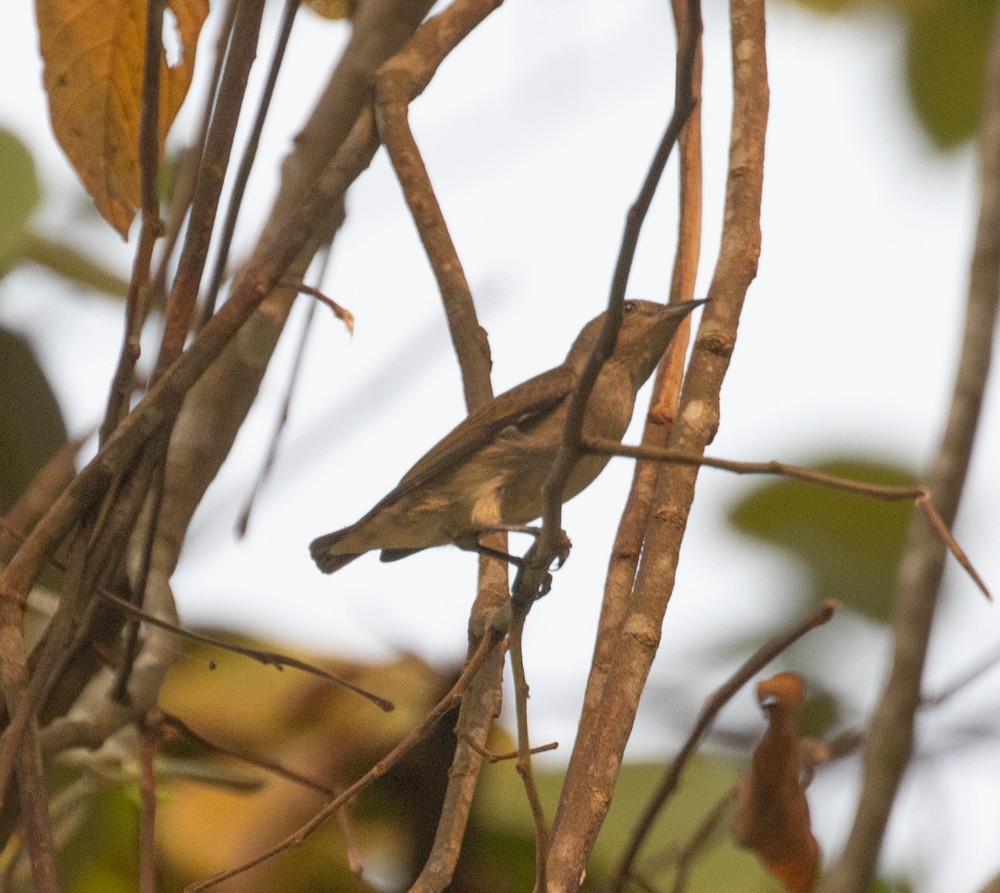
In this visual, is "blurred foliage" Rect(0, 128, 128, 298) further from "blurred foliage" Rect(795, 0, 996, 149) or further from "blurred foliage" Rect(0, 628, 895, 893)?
"blurred foliage" Rect(795, 0, 996, 149)

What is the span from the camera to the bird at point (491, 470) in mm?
2939

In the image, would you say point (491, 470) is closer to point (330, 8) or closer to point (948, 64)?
point (330, 8)

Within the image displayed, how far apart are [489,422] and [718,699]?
3.27 feet

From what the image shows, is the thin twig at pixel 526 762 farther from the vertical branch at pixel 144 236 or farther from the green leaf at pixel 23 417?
the green leaf at pixel 23 417

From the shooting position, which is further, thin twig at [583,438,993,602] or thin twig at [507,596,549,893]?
thin twig at [507,596,549,893]

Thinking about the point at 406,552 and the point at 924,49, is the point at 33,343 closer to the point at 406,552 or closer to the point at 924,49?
the point at 406,552

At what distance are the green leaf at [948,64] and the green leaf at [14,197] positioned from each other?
2.52m

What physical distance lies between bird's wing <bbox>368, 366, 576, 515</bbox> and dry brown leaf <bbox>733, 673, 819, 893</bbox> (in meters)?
0.95

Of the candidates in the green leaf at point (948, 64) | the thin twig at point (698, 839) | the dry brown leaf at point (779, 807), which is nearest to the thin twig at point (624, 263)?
the dry brown leaf at point (779, 807)

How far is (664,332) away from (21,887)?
1.97m

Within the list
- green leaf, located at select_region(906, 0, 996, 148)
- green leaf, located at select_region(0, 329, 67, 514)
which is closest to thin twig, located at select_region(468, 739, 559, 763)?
green leaf, located at select_region(0, 329, 67, 514)

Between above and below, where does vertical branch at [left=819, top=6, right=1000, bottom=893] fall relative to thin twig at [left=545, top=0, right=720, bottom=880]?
above

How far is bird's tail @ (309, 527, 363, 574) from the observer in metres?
3.12

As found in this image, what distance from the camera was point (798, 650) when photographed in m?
3.25
